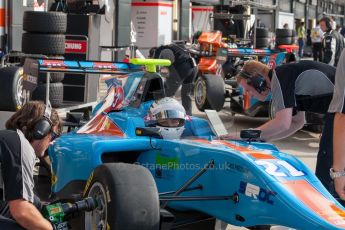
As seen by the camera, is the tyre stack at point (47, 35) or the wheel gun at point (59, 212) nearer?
the wheel gun at point (59, 212)

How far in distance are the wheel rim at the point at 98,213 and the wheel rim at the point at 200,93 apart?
7.46 m

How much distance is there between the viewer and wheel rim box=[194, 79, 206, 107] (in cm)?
1142

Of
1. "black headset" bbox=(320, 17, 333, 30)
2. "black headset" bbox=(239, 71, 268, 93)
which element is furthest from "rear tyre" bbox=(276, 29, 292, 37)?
"black headset" bbox=(239, 71, 268, 93)

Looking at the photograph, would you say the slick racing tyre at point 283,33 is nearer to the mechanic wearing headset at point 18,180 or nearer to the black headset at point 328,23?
the black headset at point 328,23

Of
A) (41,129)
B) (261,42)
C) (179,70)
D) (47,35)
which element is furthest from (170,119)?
(261,42)

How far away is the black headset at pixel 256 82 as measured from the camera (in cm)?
475

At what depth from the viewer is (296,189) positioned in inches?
147

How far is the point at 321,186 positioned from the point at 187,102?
5.84 meters

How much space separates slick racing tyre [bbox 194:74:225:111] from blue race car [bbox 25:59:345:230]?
5.04 metres

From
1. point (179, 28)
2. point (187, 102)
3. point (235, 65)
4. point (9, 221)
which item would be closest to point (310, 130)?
point (187, 102)

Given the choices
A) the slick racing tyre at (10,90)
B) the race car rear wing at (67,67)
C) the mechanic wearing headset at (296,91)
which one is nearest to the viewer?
the mechanic wearing headset at (296,91)

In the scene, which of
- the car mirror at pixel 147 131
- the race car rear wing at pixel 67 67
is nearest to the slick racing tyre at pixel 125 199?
the car mirror at pixel 147 131

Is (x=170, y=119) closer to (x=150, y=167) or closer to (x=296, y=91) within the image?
(x=150, y=167)

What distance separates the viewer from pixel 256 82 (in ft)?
Answer: 15.7
